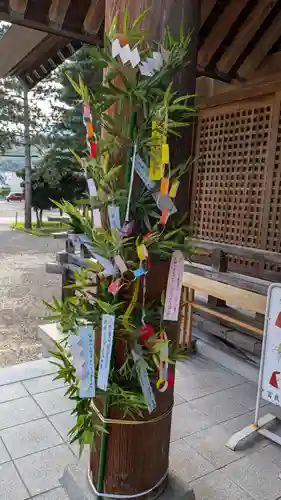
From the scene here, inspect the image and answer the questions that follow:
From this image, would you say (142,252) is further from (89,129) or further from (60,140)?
(60,140)

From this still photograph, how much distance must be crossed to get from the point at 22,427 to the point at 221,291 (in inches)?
63.9

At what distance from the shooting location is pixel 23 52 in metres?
3.29

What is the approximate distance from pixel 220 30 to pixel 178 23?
77.6 inches

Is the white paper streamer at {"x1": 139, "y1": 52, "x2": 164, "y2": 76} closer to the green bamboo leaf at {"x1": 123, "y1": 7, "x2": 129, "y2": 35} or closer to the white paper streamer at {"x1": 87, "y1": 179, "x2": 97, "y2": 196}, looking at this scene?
the green bamboo leaf at {"x1": 123, "y1": 7, "x2": 129, "y2": 35}

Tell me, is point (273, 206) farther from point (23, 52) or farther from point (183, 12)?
point (23, 52)

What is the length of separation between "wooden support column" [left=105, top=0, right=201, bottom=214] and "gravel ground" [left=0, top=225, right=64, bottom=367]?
914 mm

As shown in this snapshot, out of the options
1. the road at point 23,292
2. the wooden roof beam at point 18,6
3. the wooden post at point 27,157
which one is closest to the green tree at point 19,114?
the wooden post at point 27,157

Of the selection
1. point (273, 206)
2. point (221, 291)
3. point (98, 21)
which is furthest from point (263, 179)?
point (98, 21)

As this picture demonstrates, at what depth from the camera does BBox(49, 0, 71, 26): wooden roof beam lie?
2.60m

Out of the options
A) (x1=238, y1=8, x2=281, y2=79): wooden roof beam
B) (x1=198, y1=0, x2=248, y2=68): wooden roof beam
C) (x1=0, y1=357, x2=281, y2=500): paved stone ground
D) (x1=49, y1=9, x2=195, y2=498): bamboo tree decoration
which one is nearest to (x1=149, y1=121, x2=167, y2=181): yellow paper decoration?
(x1=49, y1=9, x2=195, y2=498): bamboo tree decoration

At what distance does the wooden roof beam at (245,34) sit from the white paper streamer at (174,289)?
2.47 m

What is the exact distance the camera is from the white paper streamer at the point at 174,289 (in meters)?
1.47

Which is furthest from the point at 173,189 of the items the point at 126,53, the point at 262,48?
the point at 262,48

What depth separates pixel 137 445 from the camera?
1.55 metres
